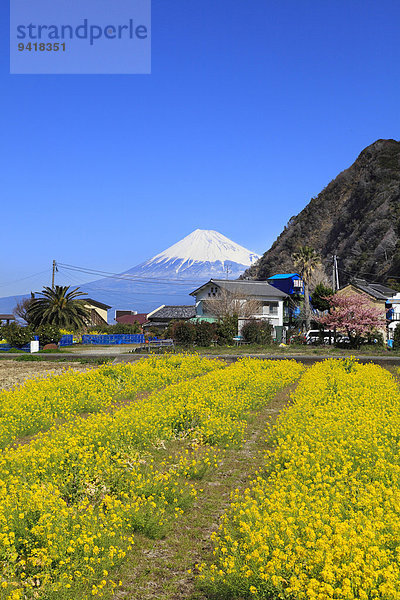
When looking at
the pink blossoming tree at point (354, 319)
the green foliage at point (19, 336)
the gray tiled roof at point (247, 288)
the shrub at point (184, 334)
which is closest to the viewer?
the shrub at point (184, 334)

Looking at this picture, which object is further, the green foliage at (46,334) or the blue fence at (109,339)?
the blue fence at (109,339)

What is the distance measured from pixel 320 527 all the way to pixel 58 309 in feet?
162

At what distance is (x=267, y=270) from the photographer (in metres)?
103

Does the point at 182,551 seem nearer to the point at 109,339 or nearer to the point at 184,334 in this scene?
the point at 184,334

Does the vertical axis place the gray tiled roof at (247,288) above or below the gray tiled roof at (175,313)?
above

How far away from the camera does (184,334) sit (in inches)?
1549

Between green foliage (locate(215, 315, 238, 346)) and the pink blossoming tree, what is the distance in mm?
8061

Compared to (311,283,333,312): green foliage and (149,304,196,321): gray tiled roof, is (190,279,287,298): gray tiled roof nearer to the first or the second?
(311,283,333,312): green foliage

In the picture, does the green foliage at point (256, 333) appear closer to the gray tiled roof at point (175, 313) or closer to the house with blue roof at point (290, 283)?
the gray tiled roof at point (175, 313)

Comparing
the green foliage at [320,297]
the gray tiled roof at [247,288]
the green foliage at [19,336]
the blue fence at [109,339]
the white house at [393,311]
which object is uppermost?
the gray tiled roof at [247,288]

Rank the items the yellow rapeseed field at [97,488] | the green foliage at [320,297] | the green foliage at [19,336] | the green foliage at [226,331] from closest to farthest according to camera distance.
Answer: the yellow rapeseed field at [97,488]
the green foliage at [226,331]
the green foliage at [19,336]
the green foliage at [320,297]

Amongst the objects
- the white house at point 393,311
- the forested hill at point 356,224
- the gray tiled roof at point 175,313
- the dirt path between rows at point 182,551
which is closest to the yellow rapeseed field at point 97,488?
the dirt path between rows at point 182,551

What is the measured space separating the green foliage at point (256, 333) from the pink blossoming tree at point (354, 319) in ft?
17.7

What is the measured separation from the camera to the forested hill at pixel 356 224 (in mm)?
75750
